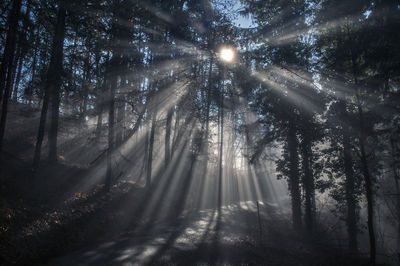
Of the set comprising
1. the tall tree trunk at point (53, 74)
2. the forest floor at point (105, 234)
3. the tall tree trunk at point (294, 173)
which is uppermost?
the tall tree trunk at point (53, 74)

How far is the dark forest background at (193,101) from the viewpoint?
31.9ft

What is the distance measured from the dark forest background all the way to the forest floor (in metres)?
0.08

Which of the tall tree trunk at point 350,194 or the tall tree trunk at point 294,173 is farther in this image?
the tall tree trunk at point 294,173

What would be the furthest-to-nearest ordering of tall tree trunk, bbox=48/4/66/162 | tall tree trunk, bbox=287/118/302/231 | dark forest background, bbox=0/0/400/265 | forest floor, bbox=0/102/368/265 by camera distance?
tall tree trunk, bbox=287/118/302/231 < tall tree trunk, bbox=48/4/66/162 < dark forest background, bbox=0/0/400/265 < forest floor, bbox=0/102/368/265

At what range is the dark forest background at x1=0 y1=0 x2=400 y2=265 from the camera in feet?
31.9

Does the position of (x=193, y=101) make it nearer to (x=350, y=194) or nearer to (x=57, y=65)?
(x=57, y=65)

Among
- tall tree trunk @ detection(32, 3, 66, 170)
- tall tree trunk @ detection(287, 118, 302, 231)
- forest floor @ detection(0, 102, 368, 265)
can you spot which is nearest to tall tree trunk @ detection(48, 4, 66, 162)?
tall tree trunk @ detection(32, 3, 66, 170)

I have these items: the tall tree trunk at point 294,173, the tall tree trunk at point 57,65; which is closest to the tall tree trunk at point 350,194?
the tall tree trunk at point 294,173

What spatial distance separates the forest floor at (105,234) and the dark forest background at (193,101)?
78 millimetres

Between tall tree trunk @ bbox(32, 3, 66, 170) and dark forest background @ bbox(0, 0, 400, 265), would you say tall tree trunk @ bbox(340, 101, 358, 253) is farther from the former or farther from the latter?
tall tree trunk @ bbox(32, 3, 66, 170)

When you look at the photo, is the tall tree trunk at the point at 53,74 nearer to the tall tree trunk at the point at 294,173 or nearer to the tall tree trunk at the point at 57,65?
the tall tree trunk at the point at 57,65

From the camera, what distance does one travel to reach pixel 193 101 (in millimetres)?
22172

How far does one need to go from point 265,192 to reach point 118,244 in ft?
130

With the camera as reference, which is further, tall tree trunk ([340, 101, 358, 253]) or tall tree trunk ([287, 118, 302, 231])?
tall tree trunk ([287, 118, 302, 231])
